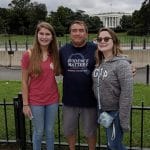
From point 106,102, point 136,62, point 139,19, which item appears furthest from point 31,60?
point 139,19

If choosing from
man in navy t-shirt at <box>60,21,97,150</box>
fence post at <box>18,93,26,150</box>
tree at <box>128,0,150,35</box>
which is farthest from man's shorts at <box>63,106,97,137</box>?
tree at <box>128,0,150,35</box>

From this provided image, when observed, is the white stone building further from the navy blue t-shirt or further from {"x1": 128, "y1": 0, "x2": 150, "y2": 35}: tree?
the navy blue t-shirt

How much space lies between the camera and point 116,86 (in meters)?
4.54

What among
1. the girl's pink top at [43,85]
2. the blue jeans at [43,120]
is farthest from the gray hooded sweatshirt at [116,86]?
the blue jeans at [43,120]

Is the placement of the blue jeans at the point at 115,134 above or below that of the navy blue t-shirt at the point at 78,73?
below

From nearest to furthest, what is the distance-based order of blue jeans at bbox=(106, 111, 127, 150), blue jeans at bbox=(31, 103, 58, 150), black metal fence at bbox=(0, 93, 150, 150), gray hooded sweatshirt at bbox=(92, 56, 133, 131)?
gray hooded sweatshirt at bbox=(92, 56, 133, 131), blue jeans at bbox=(106, 111, 127, 150), blue jeans at bbox=(31, 103, 58, 150), black metal fence at bbox=(0, 93, 150, 150)

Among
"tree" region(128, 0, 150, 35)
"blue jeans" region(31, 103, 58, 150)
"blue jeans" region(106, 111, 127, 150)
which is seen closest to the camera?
"blue jeans" region(106, 111, 127, 150)

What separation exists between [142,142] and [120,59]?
2.04m

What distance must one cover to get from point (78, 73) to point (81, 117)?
0.64 meters

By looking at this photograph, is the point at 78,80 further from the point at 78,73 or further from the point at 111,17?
the point at 111,17

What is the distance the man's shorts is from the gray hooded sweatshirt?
A: 45 centimetres

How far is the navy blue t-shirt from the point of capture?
16.0 ft

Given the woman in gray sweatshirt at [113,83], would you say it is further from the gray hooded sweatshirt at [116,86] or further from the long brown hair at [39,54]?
the long brown hair at [39,54]

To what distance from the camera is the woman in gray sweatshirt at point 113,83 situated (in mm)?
4457
